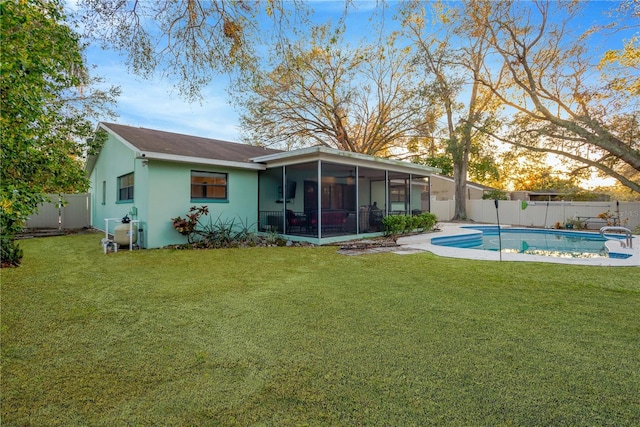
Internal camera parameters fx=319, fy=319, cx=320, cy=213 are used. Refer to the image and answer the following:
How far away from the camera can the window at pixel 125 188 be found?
33.7ft

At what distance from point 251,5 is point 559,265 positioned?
7272 millimetres

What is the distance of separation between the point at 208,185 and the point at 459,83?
46.3 ft

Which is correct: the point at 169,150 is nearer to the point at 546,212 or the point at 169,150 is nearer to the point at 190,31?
the point at 190,31

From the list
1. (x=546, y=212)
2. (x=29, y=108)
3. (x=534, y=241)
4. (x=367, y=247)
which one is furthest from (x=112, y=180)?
(x=546, y=212)

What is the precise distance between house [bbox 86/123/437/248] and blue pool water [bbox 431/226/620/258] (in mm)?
2783

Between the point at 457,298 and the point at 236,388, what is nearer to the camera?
the point at 236,388

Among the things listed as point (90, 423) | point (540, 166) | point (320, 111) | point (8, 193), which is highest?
point (320, 111)

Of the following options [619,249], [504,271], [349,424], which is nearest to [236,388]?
[349,424]

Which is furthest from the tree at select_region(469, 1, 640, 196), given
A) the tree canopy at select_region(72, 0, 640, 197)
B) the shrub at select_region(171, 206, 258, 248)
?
the shrub at select_region(171, 206, 258, 248)

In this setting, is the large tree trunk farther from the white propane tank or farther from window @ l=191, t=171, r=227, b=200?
the white propane tank

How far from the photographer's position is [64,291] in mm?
4555

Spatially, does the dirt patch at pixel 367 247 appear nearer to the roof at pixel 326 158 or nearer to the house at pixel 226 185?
the house at pixel 226 185

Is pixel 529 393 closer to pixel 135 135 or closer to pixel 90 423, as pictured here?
pixel 90 423

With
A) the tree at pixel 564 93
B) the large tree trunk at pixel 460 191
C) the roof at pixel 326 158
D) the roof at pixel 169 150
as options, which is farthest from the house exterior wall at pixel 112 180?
the large tree trunk at pixel 460 191
